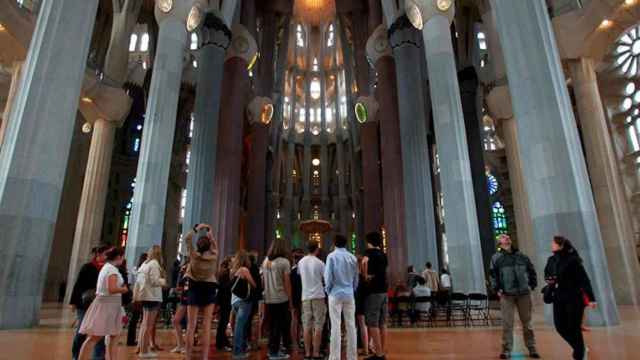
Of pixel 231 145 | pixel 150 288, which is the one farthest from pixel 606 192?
pixel 231 145

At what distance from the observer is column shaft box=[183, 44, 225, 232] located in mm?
15697

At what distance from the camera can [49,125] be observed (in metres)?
7.86

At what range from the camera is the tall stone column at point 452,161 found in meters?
10.5

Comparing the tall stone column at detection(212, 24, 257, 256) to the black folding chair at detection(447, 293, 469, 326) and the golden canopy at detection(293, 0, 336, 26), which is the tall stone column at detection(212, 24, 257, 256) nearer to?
the black folding chair at detection(447, 293, 469, 326)

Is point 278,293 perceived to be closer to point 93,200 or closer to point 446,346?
point 446,346

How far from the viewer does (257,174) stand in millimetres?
26016

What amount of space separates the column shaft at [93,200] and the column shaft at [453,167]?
44.9 feet

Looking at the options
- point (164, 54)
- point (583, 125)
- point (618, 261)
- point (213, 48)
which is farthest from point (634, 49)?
point (164, 54)

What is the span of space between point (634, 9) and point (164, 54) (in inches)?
670

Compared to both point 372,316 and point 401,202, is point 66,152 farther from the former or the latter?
point 401,202

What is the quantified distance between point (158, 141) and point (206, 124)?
18.0ft

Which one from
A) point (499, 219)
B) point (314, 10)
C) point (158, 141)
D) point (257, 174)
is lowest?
point (158, 141)

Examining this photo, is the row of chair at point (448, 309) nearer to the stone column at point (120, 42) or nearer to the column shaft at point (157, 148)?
the column shaft at point (157, 148)

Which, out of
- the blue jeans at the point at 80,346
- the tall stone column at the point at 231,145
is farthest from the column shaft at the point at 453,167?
the tall stone column at the point at 231,145
